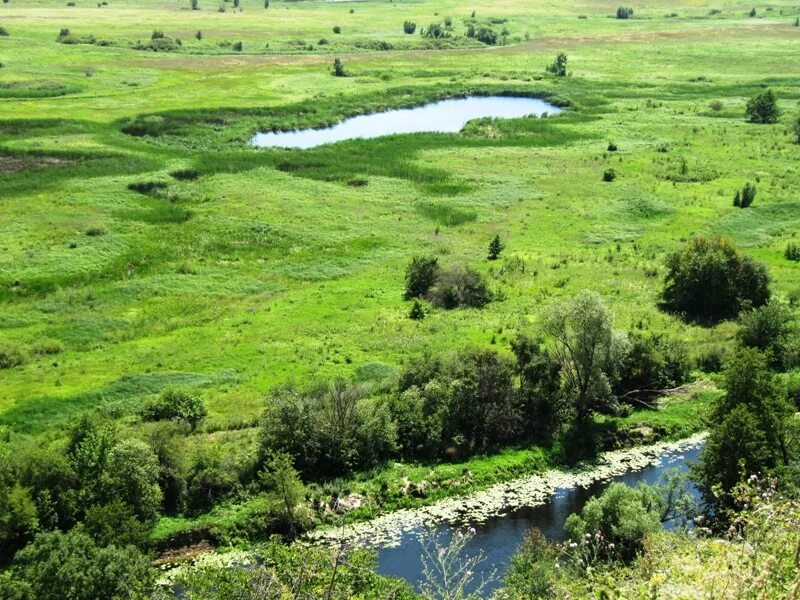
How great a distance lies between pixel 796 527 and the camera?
1745 centimetres

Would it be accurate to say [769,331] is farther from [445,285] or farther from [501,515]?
[501,515]

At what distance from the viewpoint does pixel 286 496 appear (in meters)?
39.6

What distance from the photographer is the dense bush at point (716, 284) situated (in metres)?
62.3

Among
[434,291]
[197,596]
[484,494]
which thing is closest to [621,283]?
[434,291]

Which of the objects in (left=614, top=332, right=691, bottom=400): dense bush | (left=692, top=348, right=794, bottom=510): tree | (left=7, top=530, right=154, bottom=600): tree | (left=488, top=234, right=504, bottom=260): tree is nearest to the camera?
(left=7, top=530, right=154, bottom=600): tree

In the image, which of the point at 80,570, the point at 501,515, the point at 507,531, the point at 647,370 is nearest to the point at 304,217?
the point at 647,370

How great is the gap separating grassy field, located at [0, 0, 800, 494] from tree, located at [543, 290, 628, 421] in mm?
8503

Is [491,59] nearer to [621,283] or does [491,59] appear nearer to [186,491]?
[621,283]

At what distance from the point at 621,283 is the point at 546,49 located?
13571 centimetres

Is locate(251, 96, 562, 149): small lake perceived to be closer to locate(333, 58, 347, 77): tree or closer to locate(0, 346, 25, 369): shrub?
locate(333, 58, 347, 77): tree

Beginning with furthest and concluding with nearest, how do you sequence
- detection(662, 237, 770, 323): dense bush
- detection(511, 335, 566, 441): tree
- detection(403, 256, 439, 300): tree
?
detection(403, 256, 439, 300): tree < detection(662, 237, 770, 323): dense bush < detection(511, 335, 566, 441): tree

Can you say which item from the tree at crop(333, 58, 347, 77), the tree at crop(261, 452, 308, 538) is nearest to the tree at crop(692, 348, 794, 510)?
the tree at crop(261, 452, 308, 538)

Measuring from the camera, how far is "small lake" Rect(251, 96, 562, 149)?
119 metres

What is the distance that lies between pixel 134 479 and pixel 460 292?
32.4 metres
